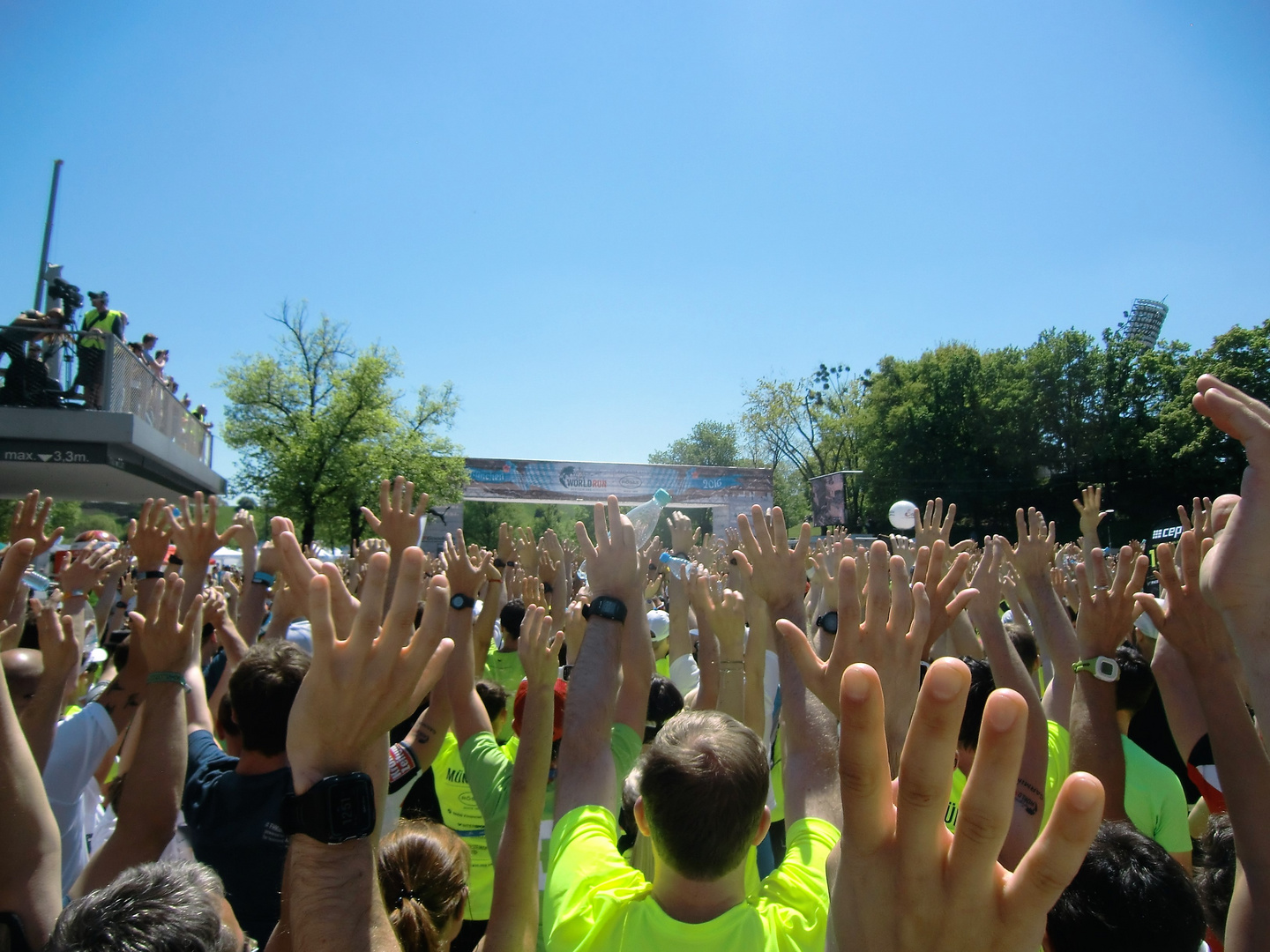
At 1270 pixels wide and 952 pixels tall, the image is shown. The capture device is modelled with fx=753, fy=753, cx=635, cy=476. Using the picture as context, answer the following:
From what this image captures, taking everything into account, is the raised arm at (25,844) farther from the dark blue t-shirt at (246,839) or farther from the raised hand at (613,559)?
the raised hand at (613,559)

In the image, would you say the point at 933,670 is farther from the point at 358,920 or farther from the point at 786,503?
the point at 786,503

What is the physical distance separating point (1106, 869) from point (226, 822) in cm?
249

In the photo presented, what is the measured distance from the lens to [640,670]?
3.20 m

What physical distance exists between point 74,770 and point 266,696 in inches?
39.9

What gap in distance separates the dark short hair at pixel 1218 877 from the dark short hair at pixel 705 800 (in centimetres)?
140

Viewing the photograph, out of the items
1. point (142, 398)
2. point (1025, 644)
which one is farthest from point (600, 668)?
point (142, 398)

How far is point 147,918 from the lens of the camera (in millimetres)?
1523

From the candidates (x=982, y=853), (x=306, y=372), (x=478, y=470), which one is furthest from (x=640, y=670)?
(x=478, y=470)

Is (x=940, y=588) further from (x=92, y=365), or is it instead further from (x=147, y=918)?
(x=92, y=365)

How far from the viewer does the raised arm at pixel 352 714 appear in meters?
1.51

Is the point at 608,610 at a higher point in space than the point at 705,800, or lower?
Answer: higher

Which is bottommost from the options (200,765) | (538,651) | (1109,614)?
(200,765)

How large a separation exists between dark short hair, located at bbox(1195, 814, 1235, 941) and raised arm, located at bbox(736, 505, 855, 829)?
108 centimetres

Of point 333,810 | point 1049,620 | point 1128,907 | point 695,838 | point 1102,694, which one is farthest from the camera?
point 1049,620
